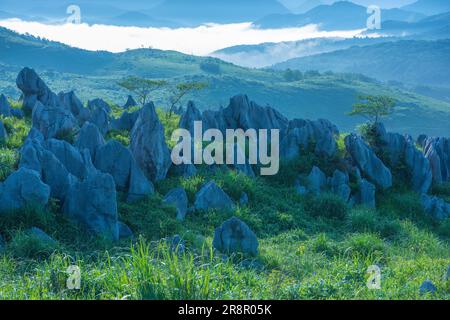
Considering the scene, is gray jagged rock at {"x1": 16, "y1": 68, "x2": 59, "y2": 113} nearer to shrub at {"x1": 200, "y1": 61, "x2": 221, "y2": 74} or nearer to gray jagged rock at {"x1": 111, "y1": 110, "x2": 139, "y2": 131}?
gray jagged rock at {"x1": 111, "y1": 110, "x2": 139, "y2": 131}

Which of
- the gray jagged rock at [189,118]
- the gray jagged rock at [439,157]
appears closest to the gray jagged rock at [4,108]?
the gray jagged rock at [189,118]

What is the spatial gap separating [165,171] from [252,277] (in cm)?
873

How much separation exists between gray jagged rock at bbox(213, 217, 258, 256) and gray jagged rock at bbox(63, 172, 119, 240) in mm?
2464

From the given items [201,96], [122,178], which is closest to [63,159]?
[122,178]

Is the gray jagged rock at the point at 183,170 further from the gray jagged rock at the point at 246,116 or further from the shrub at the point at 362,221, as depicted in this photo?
the gray jagged rock at the point at 246,116

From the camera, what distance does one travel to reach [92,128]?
1655 centimetres

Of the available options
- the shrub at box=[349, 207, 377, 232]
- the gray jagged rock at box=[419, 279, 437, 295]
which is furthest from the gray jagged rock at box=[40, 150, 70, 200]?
the gray jagged rock at box=[419, 279, 437, 295]

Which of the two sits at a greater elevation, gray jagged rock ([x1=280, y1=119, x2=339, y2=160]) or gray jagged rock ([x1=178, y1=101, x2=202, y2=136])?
gray jagged rock ([x1=178, y1=101, x2=202, y2=136])

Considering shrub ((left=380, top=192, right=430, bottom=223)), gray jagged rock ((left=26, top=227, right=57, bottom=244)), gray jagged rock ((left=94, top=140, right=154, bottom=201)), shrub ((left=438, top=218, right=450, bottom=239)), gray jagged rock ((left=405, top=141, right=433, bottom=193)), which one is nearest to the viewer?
gray jagged rock ((left=26, top=227, right=57, bottom=244))

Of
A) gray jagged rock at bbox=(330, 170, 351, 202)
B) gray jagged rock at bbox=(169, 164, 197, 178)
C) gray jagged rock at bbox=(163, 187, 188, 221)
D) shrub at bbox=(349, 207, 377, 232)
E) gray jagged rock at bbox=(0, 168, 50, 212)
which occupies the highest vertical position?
gray jagged rock at bbox=(0, 168, 50, 212)

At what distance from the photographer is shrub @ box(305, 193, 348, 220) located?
16375 mm

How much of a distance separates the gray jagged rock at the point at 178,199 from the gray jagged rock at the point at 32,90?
1176 cm

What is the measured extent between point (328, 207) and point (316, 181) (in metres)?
1.99

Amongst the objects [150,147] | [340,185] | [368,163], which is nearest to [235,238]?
[150,147]
